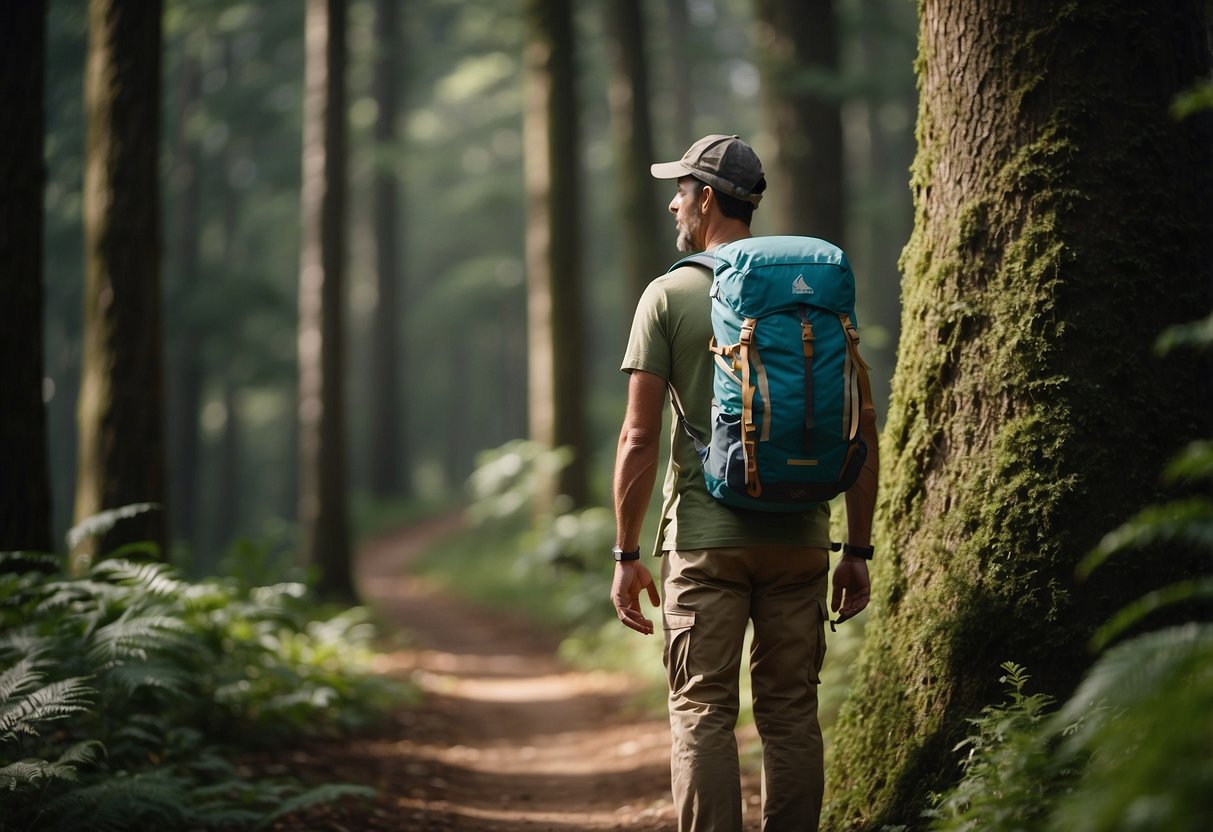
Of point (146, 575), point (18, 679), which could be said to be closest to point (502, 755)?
point (146, 575)

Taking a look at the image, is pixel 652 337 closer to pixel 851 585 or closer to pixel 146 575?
pixel 851 585

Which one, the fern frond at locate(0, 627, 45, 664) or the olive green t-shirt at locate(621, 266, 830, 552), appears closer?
the olive green t-shirt at locate(621, 266, 830, 552)

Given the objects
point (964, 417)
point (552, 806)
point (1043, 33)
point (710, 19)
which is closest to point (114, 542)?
point (552, 806)

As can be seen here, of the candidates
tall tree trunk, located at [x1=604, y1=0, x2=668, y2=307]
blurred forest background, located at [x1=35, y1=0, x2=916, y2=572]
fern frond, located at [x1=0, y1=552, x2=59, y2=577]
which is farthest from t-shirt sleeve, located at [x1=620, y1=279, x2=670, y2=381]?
tall tree trunk, located at [x1=604, y1=0, x2=668, y2=307]

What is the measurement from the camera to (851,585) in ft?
12.0

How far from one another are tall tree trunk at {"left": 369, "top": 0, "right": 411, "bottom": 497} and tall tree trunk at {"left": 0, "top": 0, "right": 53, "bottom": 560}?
20.0 meters

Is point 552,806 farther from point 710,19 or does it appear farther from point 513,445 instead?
point 710,19

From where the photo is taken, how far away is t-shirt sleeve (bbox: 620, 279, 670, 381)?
136 inches

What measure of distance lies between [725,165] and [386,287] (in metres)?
24.5

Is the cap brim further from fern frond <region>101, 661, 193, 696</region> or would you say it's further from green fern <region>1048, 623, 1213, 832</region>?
fern frond <region>101, 661, 193, 696</region>

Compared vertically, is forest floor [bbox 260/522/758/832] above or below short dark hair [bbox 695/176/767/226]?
below

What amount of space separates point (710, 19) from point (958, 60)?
32.8 m

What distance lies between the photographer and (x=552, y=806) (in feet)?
19.0

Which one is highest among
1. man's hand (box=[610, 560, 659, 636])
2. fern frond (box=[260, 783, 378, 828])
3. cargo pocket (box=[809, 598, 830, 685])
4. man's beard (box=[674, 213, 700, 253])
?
man's beard (box=[674, 213, 700, 253])
